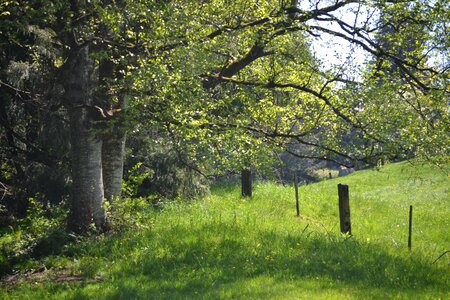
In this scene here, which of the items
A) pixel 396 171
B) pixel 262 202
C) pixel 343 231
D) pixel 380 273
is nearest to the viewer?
pixel 380 273

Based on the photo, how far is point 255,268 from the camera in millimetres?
9219

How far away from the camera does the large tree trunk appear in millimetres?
11500

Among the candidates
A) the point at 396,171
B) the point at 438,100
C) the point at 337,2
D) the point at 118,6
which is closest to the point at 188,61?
the point at 118,6

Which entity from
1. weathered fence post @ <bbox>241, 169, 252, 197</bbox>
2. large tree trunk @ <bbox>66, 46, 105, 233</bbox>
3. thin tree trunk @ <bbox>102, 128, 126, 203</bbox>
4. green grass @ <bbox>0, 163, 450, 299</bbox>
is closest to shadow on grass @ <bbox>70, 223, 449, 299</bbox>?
green grass @ <bbox>0, 163, 450, 299</bbox>

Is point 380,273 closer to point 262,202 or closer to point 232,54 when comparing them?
point 232,54

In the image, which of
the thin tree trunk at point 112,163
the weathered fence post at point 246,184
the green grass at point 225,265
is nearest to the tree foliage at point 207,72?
the thin tree trunk at point 112,163

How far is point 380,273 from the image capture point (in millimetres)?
9016

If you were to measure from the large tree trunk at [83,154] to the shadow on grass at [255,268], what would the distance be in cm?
160

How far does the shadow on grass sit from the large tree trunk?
5.24 feet

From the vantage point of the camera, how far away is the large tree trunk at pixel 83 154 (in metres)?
11.5

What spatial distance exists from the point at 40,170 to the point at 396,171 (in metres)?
24.5

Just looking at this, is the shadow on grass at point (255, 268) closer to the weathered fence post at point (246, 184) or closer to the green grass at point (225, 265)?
the green grass at point (225, 265)

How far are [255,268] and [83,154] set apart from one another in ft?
16.0

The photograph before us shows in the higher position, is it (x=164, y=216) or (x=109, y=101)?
(x=109, y=101)
